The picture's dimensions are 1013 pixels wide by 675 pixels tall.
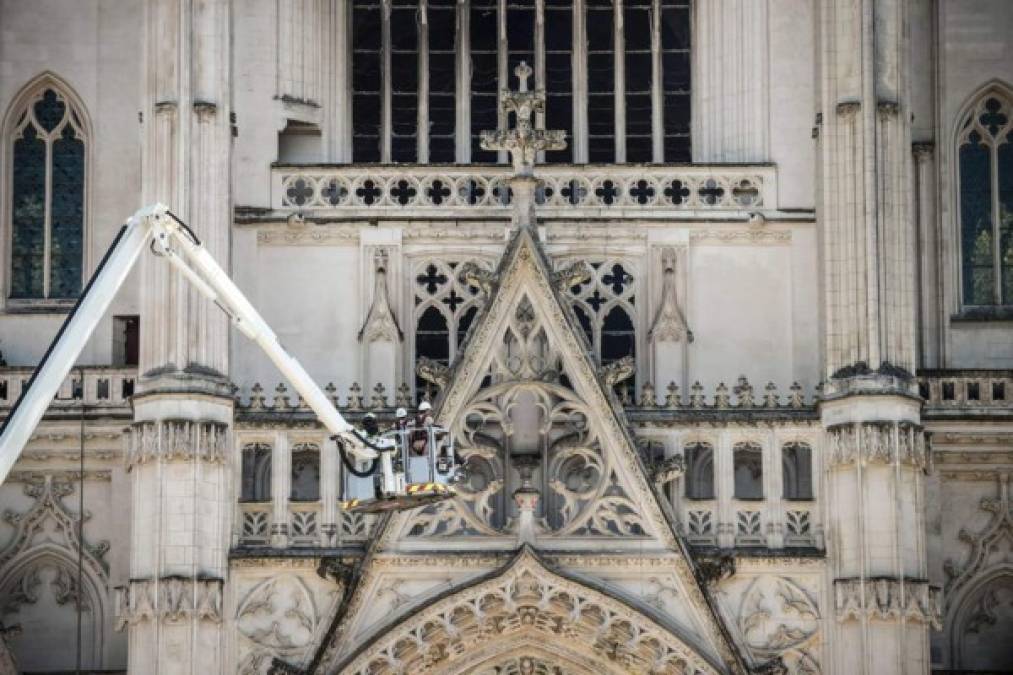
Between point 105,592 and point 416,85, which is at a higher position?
point 416,85

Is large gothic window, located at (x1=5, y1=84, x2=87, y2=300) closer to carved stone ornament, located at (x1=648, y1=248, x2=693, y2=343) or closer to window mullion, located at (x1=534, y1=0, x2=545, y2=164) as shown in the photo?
window mullion, located at (x1=534, y1=0, x2=545, y2=164)

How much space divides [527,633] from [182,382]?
164 inches

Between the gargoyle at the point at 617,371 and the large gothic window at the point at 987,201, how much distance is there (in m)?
4.63

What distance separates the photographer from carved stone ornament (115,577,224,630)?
133ft

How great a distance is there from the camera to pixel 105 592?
42.9 meters

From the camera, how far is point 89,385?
141 feet

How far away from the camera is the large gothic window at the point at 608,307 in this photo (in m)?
43.5

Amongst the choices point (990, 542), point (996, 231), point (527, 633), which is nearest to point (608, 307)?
point (527, 633)

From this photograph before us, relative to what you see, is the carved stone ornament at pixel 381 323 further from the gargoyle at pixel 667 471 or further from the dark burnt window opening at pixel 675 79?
the dark burnt window opening at pixel 675 79

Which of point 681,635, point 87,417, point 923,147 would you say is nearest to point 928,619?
point 681,635

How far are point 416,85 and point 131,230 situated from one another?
37.1ft

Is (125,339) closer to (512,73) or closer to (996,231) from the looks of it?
(512,73)

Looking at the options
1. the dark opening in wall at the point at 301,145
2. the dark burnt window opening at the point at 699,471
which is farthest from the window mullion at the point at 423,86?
the dark burnt window opening at the point at 699,471

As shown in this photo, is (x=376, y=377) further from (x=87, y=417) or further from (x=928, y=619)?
(x=928, y=619)
